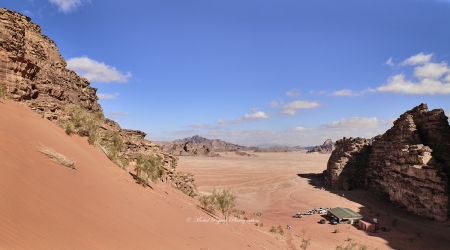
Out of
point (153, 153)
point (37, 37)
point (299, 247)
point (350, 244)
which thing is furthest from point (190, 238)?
point (37, 37)

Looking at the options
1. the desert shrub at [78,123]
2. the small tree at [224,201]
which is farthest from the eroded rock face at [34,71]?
the small tree at [224,201]

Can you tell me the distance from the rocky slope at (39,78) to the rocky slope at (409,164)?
75.7 ft

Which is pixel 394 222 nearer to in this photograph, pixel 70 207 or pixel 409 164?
pixel 409 164

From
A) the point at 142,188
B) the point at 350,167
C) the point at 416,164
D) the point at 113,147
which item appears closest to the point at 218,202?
the point at 142,188

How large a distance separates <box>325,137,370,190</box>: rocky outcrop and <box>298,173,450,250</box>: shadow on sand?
14.8ft

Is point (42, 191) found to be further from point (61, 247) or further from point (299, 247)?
point (299, 247)

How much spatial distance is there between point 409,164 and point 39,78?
111 ft

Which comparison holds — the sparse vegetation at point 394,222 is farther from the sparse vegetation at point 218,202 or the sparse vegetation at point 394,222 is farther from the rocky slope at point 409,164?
the sparse vegetation at point 218,202

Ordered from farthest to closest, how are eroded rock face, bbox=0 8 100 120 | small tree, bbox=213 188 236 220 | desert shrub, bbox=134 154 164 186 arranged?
small tree, bbox=213 188 236 220, desert shrub, bbox=134 154 164 186, eroded rock face, bbox=0 8 100 120

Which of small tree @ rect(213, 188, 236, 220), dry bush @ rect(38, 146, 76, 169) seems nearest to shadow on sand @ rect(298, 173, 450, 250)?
small tree @ rect(213, 188, 236, 220)

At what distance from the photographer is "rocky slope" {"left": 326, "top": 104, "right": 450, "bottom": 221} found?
2420cm

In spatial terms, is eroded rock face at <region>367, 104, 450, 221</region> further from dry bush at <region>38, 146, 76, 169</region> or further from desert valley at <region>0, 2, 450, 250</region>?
dry bush at <region>38, 146, 76, 169</region>

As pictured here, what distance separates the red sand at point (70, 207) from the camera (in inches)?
167

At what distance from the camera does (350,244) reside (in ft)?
57.8
